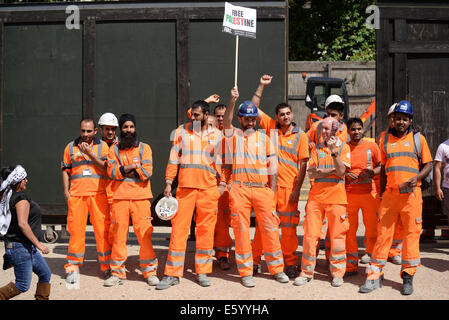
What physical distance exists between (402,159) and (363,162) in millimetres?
717

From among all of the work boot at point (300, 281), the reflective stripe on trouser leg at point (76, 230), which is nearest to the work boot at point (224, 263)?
the work boot at point (300, 281)

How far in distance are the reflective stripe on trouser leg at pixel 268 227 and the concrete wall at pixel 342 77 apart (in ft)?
39.0

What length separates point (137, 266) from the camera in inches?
290

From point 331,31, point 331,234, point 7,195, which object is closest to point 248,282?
point 331,234

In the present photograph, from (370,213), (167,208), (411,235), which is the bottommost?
(411,235)

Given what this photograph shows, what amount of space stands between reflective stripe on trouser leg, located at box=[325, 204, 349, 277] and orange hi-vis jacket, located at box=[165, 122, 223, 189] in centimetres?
151

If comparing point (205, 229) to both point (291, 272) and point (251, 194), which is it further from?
point (291, 272)

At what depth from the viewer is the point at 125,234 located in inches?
260

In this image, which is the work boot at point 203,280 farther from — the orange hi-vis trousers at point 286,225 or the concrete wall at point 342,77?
the concrete wall at point 342,77

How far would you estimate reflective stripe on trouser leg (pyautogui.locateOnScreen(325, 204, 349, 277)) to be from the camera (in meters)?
6.41

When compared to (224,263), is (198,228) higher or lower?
higher

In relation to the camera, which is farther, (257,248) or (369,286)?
(257,248)

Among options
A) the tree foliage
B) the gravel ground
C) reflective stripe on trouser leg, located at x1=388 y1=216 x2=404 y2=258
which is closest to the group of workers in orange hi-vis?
the gravel ground

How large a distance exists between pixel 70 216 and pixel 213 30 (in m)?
3.56
